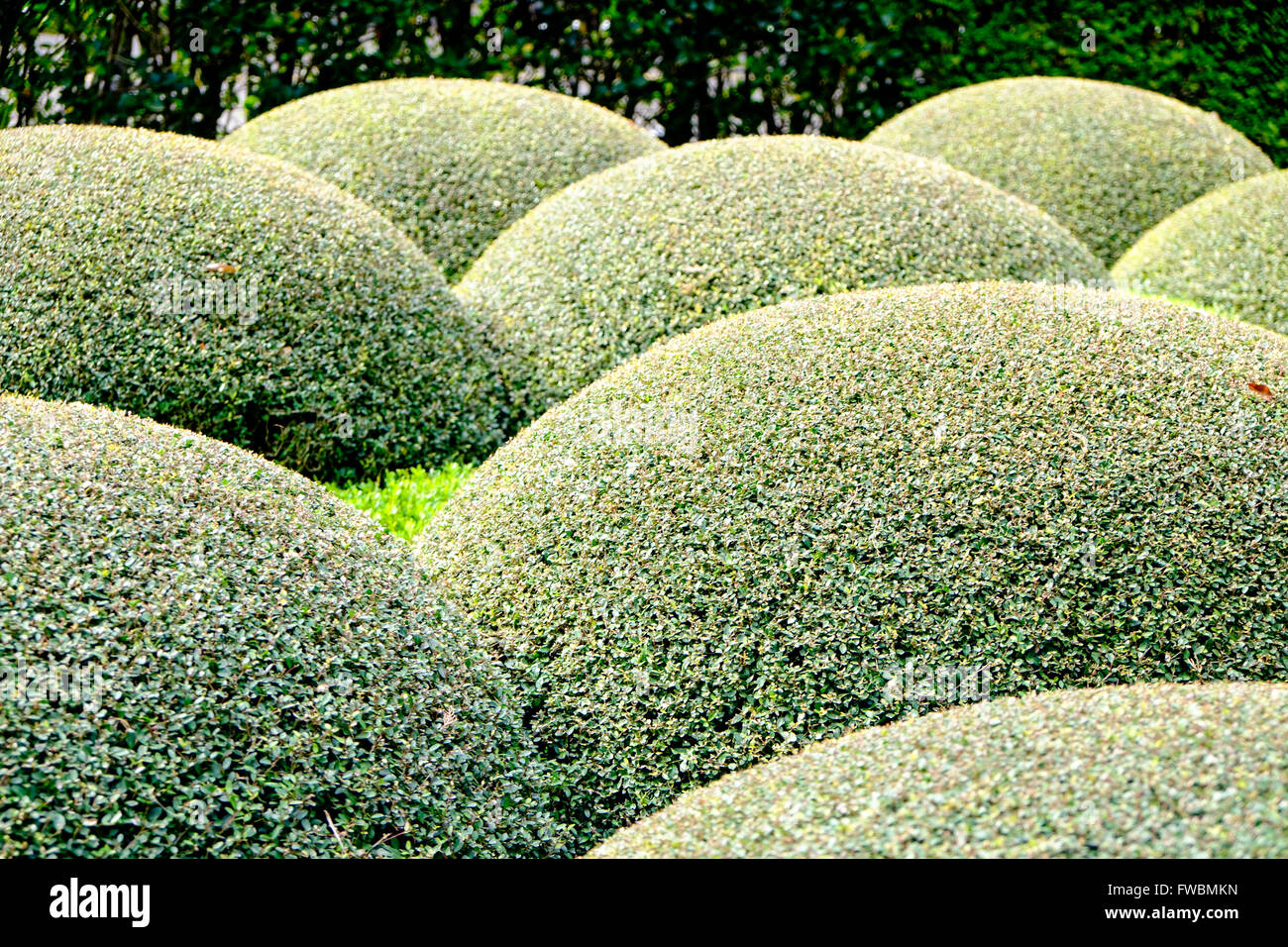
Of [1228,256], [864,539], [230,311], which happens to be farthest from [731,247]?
[1228,256]

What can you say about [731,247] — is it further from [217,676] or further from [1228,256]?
[217,676]

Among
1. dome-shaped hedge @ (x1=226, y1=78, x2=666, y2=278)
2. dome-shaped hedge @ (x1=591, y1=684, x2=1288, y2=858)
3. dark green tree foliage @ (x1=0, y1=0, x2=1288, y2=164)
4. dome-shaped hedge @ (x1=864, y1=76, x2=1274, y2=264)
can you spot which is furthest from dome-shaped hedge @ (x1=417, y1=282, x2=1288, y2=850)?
dark green tree foliage @ (x1=0, y1=0, x2=1288, y2=164)

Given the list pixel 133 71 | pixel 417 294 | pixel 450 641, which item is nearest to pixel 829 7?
pixel 133 71

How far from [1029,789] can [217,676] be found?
4.53 feet

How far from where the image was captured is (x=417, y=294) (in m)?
4.46

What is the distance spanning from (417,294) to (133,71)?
3.64 metres

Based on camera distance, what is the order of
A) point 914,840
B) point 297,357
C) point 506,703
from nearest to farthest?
1. point 914,840
2. point 506,703
3. point 297,357

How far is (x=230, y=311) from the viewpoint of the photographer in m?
4.11

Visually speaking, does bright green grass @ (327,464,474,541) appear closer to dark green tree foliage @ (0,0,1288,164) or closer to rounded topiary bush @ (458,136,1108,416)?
rounded topiary bush @ (458,136,1108,416)

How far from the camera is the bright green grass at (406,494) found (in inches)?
147

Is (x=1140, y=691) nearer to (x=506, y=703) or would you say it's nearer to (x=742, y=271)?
(x=506, y=703)

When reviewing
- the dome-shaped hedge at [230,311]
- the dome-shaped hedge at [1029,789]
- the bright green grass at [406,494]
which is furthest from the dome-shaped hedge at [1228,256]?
the dome-shaped hedge at [1029,789]

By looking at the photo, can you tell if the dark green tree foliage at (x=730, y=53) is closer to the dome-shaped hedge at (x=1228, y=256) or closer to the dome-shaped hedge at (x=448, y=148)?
the dome-shaped hedge at (x=448, y=148)

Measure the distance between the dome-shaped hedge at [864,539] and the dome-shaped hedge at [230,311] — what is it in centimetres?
111
